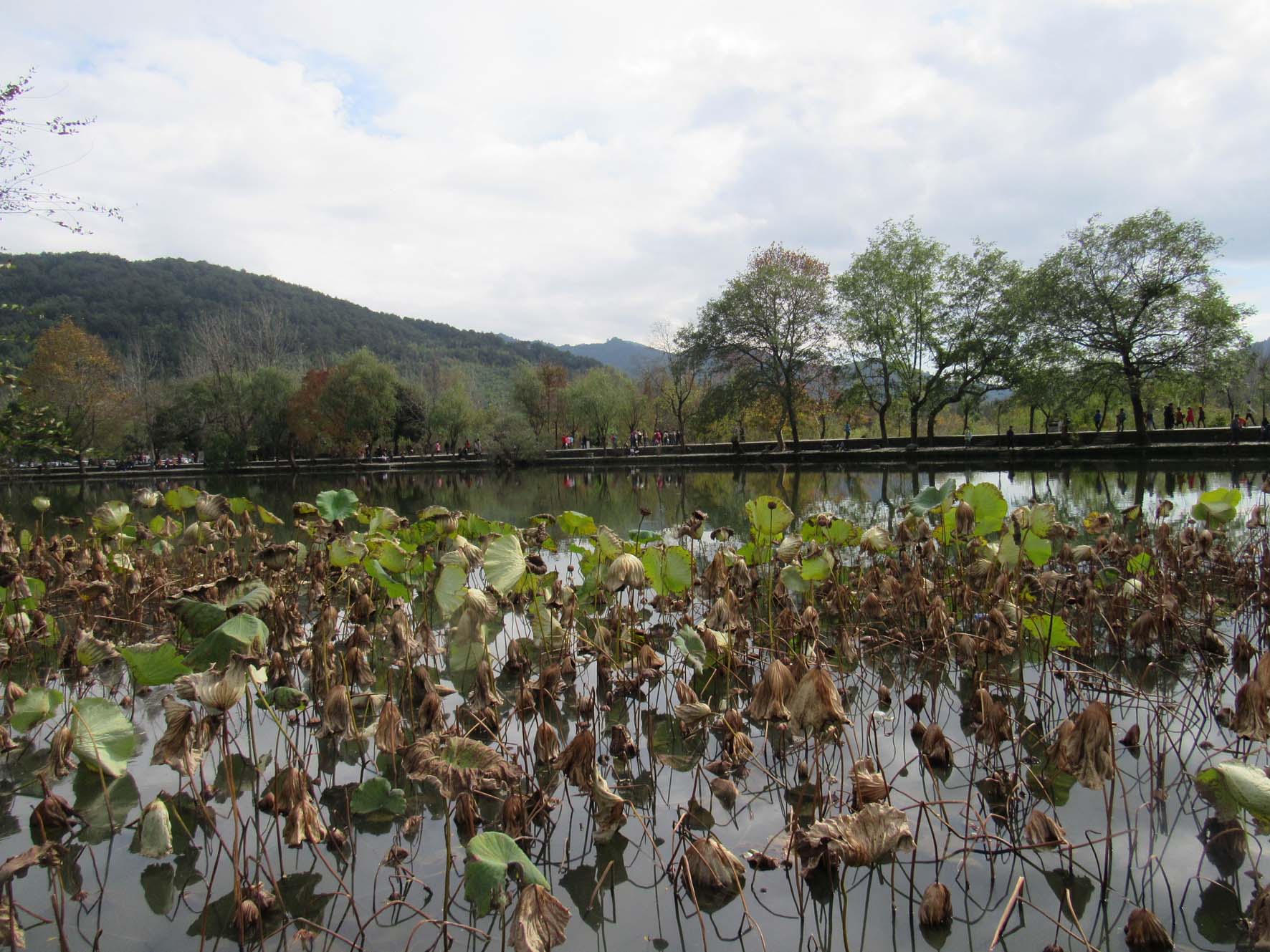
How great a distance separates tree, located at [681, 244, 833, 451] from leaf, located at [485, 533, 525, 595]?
128ft

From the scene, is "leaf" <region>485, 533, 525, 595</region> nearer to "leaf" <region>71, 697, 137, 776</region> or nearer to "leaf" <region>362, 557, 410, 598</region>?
"leaf" <region>71, 697, 137, 776</region>

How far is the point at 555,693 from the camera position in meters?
4.36

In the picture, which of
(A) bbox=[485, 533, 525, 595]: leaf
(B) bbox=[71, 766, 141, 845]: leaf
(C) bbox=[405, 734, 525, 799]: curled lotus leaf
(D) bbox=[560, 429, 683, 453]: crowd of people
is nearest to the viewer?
(C) bbox=[405, 734, 525, 799]: curled lotus leaf

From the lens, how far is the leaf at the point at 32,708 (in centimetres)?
344

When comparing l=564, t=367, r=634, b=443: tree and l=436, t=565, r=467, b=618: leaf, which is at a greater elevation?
l=564, t=367, r=634, b=443: tree

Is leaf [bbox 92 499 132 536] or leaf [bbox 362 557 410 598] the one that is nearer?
leaf [bbox 362 557 410 598]

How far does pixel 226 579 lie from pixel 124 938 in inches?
53.1

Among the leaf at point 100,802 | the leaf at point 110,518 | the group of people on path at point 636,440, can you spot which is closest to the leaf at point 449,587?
the leaf at point 100,802

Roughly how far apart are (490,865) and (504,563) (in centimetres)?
177

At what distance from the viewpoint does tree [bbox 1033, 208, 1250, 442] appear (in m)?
30.7

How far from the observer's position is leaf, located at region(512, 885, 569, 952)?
1807mm

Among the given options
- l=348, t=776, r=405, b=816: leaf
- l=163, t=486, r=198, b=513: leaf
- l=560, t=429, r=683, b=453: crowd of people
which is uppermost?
l=560, t=429, r=683, b=453: crowd of people

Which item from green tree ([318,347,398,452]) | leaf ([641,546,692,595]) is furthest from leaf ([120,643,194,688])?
green tree ([318,347,398,452])

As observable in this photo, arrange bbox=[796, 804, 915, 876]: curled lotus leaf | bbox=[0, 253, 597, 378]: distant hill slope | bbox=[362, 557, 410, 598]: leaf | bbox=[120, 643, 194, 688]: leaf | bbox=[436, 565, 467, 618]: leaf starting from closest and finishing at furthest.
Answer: bbox=[796, 804, 915, 876]: curled lotus leaf → bbox=[120, 643, 194, 688]: leaf → bbox=[436, 565, 467, 618]: leaf → bbox=[362, 557, 410, 598]: leaf → bbox=[0, 253, 597, 378]: distant hill slope
